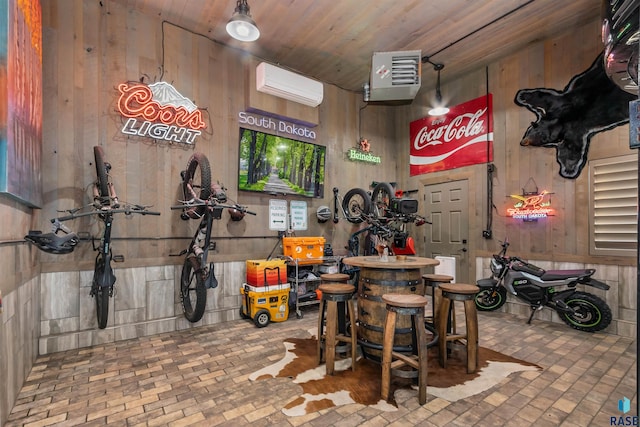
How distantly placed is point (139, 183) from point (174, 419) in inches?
108

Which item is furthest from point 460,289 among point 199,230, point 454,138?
point 454,138

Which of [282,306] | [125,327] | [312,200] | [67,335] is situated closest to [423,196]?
[312,200]

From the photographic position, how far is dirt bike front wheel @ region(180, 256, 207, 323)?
3.71 meters

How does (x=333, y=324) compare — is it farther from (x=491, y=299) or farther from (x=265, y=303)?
(x=491, y=299)

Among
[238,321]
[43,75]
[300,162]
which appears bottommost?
[238,321]

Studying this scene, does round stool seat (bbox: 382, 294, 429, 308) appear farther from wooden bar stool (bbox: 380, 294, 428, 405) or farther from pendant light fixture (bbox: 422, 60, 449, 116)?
pendant light fixture (bbox: 422, 60, 449, 116)

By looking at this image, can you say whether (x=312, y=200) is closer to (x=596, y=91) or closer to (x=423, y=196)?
(x=423, y=196)

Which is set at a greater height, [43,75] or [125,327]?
[43,75]

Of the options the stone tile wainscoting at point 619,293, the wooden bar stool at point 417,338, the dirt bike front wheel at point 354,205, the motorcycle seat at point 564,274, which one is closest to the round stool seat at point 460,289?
the wooden bar stool at point 417,338

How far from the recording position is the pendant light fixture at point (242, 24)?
3.27m

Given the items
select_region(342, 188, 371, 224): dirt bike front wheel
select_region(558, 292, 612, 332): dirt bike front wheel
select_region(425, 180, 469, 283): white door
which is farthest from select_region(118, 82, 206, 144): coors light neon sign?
select_region(558, 292, 612, 332): dirt bike front wheel

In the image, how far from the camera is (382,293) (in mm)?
2854

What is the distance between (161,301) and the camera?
12.9ft

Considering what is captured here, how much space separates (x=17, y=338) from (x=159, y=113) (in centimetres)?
270
